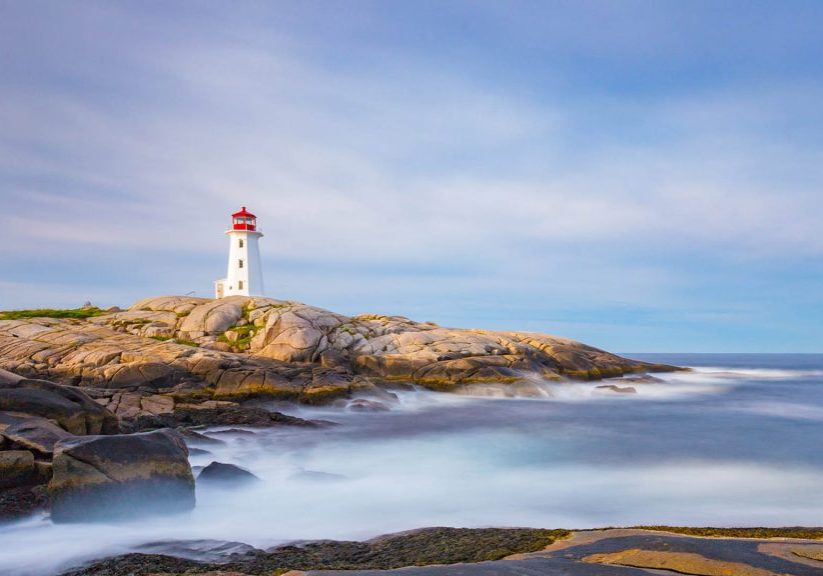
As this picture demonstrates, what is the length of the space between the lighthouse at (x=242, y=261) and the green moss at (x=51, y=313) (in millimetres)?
8610

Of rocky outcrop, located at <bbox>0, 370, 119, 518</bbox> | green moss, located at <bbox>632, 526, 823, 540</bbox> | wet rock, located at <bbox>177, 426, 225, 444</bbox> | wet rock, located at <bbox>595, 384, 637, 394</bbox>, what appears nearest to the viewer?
green moss, located at <bbox>632, 526, 823, 540</bbox>

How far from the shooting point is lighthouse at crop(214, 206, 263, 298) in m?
38.8

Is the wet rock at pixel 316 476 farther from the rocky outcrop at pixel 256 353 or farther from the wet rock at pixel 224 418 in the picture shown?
the rocky outcrop at pixel 256 353

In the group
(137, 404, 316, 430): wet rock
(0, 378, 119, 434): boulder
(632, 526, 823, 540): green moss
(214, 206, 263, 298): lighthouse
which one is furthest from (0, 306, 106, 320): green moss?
(632, 526, 823, 540): green moss

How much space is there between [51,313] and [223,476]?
2580cm

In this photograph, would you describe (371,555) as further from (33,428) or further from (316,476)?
(33,428)

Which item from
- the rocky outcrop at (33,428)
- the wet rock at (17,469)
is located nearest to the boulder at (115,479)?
the rocky outcrop at (33,428)

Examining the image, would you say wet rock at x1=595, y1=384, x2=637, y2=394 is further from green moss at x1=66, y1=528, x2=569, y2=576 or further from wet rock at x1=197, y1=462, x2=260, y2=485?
green moss at x1=66, y1=528, x2=569, y2=576

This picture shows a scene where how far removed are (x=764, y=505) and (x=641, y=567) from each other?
726cm

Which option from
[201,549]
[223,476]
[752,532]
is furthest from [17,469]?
[752,532]

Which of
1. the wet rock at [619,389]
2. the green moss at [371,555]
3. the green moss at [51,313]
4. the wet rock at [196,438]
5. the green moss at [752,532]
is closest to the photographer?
the green moss at [371,555]

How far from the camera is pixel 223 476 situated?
995 centimetres

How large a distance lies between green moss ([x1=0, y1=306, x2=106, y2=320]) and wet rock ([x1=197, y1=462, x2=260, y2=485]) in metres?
24.0

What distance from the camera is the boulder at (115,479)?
25.0 ft
